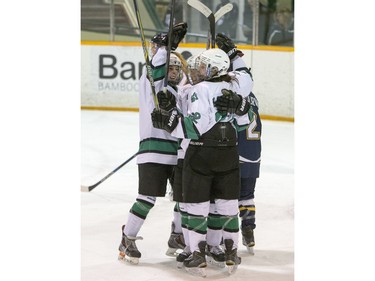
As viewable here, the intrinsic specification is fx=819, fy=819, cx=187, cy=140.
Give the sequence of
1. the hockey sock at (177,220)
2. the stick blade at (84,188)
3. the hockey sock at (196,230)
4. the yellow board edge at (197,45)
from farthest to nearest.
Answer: the yellow board edge at (197,45) → the stick blade at (84,188) → the hockey sock at (177,220) → the hockey sock at (196,230)

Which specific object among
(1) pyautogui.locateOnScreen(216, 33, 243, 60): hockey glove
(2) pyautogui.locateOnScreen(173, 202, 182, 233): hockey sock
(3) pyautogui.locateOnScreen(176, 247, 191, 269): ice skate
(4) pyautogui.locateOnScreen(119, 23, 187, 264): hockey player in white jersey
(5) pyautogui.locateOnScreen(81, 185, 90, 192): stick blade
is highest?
(1) pyautogui.locateOnScreen(216, 33, 243, 60): hockey glove

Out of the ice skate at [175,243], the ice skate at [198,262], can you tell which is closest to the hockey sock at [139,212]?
the ice skate at [175,243]

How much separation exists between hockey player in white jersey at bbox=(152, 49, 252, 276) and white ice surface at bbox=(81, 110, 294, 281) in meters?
0.21

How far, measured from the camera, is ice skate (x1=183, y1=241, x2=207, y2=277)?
3.48m

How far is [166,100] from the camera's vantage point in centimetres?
340

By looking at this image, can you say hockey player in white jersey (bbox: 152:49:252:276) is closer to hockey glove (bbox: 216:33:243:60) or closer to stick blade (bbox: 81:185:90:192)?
hockey glove (bbox: 216:33:243:60)

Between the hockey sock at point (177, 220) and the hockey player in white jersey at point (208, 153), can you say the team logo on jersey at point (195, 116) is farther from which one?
the hockey sock at point (177, 220)

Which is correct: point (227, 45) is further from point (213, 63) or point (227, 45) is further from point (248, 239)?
point (248, 239)

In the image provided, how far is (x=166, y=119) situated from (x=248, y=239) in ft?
2.88

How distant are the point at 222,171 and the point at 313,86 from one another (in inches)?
A: 51.0

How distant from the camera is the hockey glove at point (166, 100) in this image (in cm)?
340

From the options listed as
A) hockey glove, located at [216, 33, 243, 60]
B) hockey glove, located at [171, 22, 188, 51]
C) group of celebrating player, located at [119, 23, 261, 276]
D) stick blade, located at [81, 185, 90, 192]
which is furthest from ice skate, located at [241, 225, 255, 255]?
stick blade, located at [81, 185, 90, 192]

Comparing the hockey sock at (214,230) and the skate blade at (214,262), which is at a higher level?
the hockey sock at (214,230)

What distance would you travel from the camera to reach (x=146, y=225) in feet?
14.6
